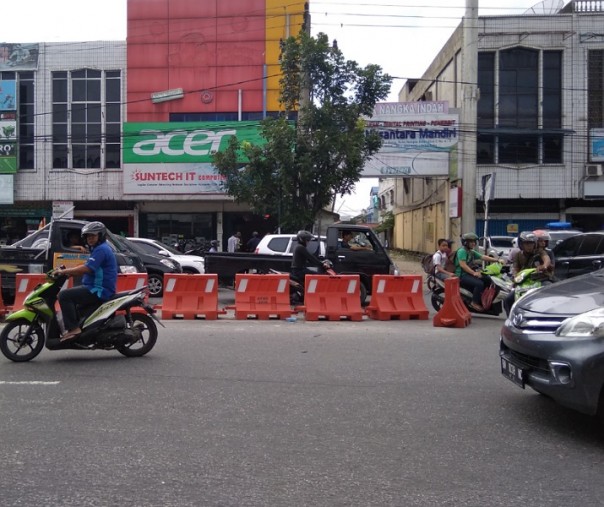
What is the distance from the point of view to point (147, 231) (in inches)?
1178

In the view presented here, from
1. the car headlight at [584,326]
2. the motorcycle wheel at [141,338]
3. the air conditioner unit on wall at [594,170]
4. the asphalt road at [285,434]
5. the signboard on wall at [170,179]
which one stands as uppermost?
the air conditioner unit on wall at [594,170]

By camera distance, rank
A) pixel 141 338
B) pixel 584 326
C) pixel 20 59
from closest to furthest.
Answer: pixel 584 326 → pixel 141 338 → pixel 20 59

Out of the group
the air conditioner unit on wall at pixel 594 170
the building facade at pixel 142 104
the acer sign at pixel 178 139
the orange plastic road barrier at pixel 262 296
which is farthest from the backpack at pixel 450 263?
the air conditioner unit on wall at pixel 594 170

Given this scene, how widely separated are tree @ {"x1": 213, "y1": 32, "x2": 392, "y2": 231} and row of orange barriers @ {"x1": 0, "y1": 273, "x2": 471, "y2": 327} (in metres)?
7.71

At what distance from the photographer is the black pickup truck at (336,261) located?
539 inches

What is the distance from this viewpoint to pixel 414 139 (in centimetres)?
2717

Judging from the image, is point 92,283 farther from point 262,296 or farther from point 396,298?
point 396,298

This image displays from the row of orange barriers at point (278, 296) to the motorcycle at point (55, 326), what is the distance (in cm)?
387

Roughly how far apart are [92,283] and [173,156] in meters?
20.7

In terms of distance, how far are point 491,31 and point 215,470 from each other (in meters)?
28.7

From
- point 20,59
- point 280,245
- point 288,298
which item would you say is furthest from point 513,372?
point 20,59

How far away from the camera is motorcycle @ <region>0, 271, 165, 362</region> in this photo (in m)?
7.36

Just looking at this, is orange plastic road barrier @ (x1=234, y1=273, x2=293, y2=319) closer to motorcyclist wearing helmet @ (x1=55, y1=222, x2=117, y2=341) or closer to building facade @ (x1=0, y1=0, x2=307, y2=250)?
motorcyclist wearing helmet @ (x1=55, y1=222, x2=117, y2=341)

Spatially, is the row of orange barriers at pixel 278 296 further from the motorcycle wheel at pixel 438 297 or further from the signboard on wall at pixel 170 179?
the signboard on wall at pixel 170 179
